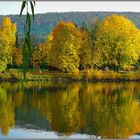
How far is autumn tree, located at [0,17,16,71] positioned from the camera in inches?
1699

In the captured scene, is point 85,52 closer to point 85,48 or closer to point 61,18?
point 85,48

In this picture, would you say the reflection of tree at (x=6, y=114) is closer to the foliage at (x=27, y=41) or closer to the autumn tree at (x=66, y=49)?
the foliage at (x=27, y=41)

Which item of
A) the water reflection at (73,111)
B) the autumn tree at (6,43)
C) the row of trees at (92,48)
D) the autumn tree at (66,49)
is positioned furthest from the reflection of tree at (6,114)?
the row of trees at (92,48)

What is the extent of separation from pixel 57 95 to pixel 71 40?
53.7ft

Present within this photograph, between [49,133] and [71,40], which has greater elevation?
[71,40]

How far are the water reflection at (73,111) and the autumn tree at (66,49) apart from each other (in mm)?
11862

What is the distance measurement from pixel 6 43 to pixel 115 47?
12.1 m

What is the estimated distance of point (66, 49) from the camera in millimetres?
45812

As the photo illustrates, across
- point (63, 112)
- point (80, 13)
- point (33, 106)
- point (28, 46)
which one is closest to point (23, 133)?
point (63, 112)

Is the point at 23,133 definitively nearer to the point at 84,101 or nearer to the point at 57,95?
the point at 84,101

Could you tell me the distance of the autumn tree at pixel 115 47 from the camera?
47.5 meters

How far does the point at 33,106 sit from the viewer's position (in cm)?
2520

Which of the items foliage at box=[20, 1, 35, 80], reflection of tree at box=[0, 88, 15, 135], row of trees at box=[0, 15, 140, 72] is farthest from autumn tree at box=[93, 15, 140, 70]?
foliage at box=[20, 1, 35, 80]

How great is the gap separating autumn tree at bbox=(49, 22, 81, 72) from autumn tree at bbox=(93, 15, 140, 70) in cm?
227
